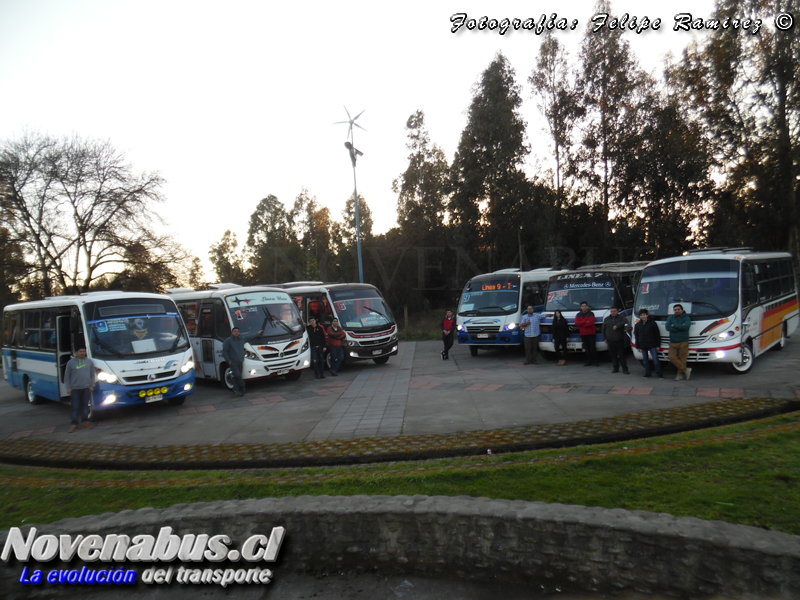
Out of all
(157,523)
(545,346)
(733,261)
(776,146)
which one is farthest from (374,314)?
(776,146)

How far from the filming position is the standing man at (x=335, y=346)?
57.4 ft

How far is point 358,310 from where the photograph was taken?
62.0 feet

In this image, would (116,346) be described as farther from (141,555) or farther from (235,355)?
(141,555)

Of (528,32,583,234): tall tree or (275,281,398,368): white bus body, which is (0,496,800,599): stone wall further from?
(528,32,583,234): tall tree

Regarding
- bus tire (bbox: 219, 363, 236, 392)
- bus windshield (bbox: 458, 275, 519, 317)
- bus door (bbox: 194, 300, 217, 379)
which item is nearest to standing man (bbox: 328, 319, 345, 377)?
bus tire (bbox: 219, 363, 236, 392)

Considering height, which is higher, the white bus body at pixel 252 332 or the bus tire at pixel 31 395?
the white bus body at pixel 252 332

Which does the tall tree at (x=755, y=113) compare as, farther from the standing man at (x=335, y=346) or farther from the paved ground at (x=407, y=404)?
the standing man at (x=335, y=346)

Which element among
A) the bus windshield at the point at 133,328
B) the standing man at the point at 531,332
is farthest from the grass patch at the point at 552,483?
the standing man at the point at 531,332

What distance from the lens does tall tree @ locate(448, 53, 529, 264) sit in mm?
40562

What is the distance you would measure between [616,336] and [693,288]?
2049 millimetres

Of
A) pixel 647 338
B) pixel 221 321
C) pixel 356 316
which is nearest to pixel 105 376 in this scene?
pixel 221 321

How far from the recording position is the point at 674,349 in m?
12.6

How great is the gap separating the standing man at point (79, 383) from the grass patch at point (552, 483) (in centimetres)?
364

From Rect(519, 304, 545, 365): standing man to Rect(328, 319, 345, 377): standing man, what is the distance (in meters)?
5.48
